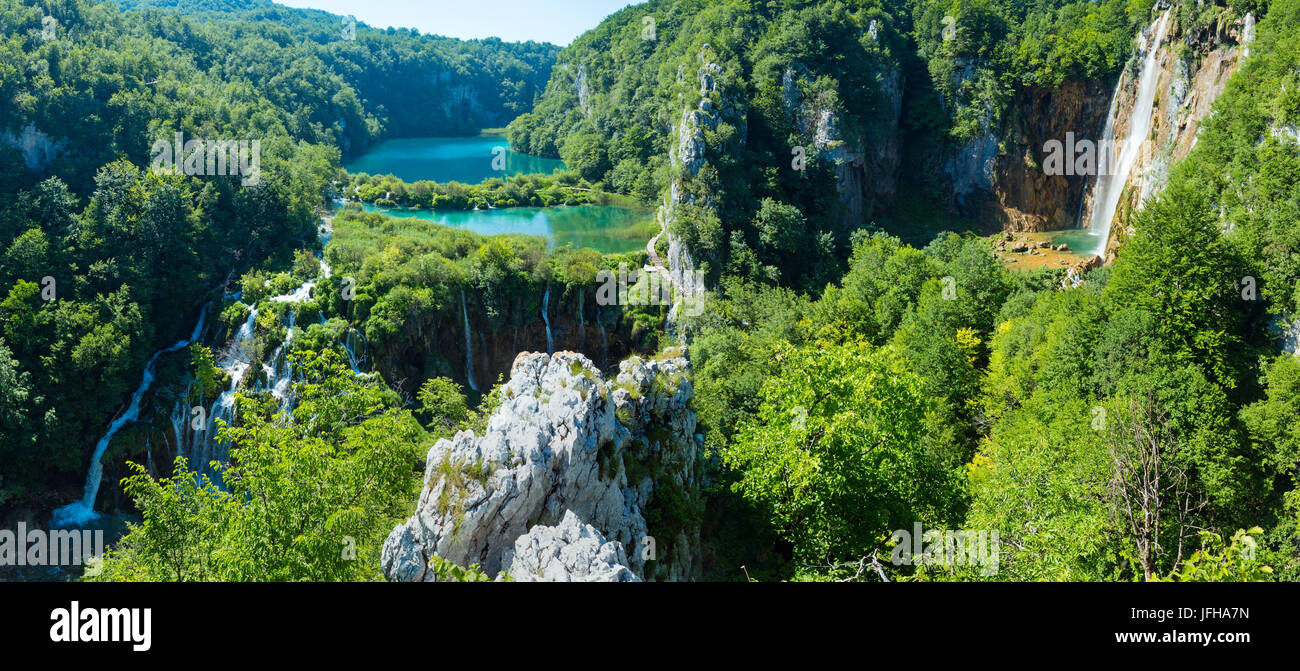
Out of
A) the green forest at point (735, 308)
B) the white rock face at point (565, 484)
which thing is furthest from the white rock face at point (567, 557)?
the green forest at point (735, 308)

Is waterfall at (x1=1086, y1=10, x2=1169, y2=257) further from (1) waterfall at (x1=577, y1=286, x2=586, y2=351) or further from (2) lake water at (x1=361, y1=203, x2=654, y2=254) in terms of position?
(1) waterfall at (x1=577, y1=286, x2=586, y2=351)

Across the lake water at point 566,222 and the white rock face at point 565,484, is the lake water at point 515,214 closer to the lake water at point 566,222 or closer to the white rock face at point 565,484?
the lake water at point 566,222

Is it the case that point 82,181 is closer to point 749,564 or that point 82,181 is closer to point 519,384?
point 519,384

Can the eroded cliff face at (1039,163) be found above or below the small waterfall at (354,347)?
above

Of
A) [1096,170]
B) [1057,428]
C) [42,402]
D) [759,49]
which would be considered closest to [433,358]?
[42,402]

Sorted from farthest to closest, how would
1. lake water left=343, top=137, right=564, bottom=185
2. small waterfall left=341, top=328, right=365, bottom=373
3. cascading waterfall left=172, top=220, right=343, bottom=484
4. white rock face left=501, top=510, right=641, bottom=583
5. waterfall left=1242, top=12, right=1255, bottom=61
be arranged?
Result: lake water left=343, top=137, right=564, bottom=185
waterfall left=1242, top=12, right=1255, bottom=61
small waterfall left=341, top=328, right=365, bottom=373
cascading waterfall left=172, top=220, right=343, bottom=484
white rock face left=501, top=510, right=641, bottom=583

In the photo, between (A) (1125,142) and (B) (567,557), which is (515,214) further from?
Answer: (B) (567,557)

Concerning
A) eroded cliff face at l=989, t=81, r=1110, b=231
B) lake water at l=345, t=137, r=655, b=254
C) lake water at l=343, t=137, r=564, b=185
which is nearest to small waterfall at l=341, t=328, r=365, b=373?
lake water at l=345, t=137, r=655, b=254
